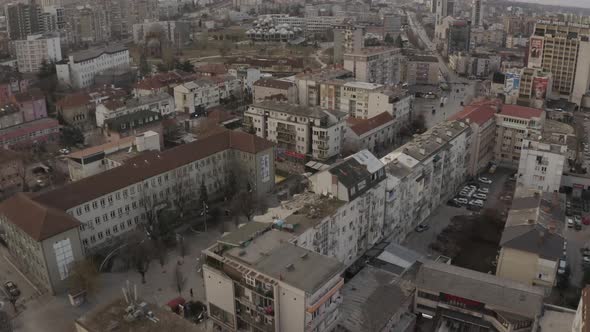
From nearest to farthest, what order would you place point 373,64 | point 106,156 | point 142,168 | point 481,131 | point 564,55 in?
1. point 142,168
2. point 106,156
3. point 481,131
4. point 373,64
5. point 564,55

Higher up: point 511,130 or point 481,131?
point 481,131

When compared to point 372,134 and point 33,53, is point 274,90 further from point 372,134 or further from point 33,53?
point 33,53

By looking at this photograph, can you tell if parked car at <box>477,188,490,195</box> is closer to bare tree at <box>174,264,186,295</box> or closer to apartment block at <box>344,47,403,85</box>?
bare tree at <box>174,264,186,295</box>

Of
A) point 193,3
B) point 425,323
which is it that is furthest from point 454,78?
point 193,3

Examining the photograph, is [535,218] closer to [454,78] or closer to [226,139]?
[226,139]

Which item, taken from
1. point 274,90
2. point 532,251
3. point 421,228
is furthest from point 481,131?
point 274,90

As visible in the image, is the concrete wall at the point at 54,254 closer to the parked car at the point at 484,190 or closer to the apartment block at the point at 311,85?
the parked car at the point at 484,190

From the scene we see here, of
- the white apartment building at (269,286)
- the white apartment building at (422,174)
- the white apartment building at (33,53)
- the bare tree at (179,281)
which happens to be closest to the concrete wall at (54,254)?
the bare tree at (179,281)
